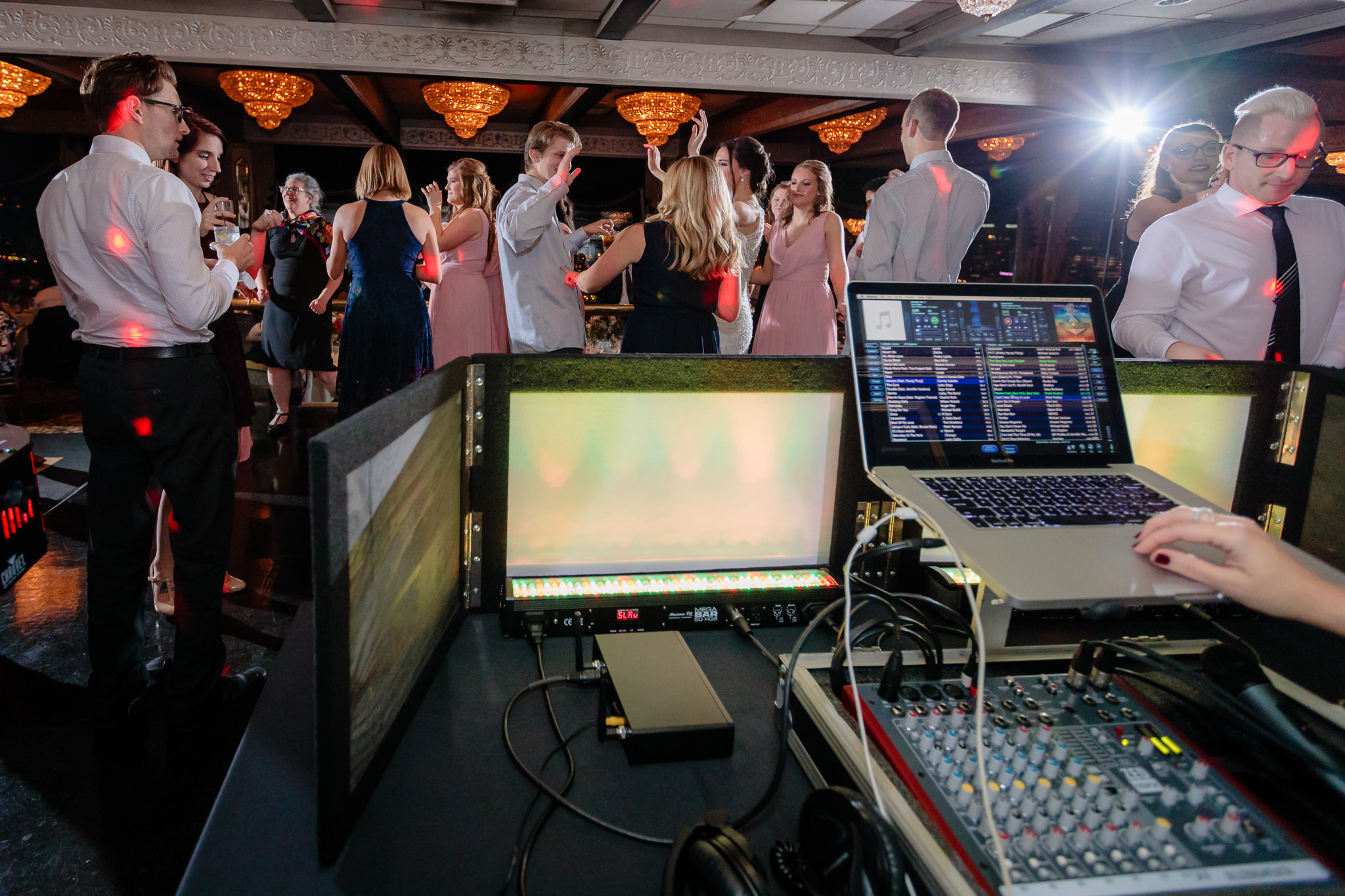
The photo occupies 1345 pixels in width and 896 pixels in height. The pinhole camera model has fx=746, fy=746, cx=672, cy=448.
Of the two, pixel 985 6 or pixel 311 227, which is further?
pixel 311 227

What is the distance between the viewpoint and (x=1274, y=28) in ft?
15.1

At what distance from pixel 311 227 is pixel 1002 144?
6.46m

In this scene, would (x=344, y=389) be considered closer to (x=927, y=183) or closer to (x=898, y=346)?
(x=927, y=183)

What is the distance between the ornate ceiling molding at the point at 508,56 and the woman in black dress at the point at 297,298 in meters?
1.34

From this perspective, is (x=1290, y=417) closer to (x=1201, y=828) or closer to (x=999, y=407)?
(x=999, y=407)

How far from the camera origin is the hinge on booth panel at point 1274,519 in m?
1.12

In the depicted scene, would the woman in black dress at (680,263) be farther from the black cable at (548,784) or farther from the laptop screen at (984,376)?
the black cable at (548,784)

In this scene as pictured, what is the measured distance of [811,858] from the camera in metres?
0.57

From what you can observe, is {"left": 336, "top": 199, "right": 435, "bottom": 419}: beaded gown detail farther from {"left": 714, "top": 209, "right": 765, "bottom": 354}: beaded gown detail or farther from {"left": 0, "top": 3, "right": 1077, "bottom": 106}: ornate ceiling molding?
{"left": 0, "top": 3, "right": 1077, "bottom": 106}: ornate ceiling molding

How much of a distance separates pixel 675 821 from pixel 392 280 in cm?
283

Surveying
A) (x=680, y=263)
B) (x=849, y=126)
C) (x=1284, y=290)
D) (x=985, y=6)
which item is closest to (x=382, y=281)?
(x=680, y=263)

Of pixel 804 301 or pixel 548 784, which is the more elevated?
pixel 804 301

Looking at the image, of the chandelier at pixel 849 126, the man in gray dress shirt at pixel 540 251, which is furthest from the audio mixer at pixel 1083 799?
the chandelier at pixel 849 126

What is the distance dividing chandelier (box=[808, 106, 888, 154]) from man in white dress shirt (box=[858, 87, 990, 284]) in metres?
4.59
